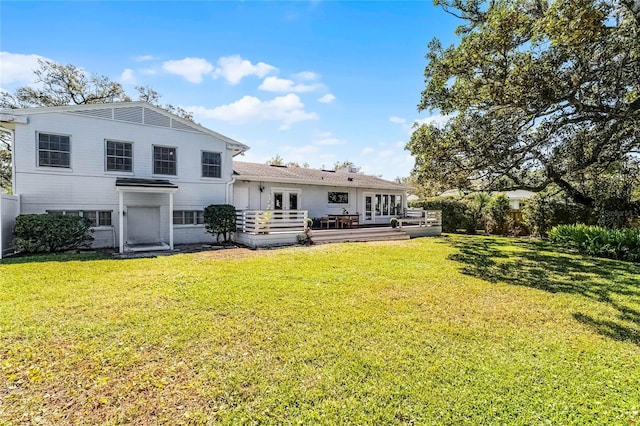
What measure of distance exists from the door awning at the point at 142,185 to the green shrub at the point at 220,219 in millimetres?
1987

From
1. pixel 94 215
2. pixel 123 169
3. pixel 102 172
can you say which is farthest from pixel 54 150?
pixel 94 215

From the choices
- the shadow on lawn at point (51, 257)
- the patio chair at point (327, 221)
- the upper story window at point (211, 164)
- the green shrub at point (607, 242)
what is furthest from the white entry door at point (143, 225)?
the green shrub at point (607, 242)

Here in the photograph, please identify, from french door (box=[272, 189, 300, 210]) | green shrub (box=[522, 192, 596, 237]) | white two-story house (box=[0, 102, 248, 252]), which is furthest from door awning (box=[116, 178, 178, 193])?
green shrub (box=[522, 192, 596, 237])

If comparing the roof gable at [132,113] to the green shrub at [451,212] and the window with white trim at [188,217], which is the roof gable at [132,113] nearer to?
the window with white trim at [188,217]

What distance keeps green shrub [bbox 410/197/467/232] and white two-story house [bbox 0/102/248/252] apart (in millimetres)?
14786

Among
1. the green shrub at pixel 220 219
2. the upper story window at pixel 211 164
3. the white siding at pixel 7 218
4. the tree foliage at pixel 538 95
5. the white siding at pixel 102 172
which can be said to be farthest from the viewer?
the upper story window at pixel 211 164

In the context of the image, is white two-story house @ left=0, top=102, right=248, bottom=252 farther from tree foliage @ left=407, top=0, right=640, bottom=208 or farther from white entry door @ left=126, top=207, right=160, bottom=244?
tree foliage @ left=407, top=0, right=640, bottom=208

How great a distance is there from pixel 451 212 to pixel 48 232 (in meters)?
22.2

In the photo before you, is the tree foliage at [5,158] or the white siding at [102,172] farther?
the tree foliage at [5,158]

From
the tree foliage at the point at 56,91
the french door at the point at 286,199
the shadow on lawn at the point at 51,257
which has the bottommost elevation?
the shadow on lawn at the point at 51,257

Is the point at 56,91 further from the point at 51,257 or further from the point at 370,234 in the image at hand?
the point at 370,234

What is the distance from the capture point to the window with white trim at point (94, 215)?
12023 mm

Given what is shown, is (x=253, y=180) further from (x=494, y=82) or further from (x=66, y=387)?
(x=66, y=387)

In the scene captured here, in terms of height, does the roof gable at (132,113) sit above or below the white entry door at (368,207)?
above
